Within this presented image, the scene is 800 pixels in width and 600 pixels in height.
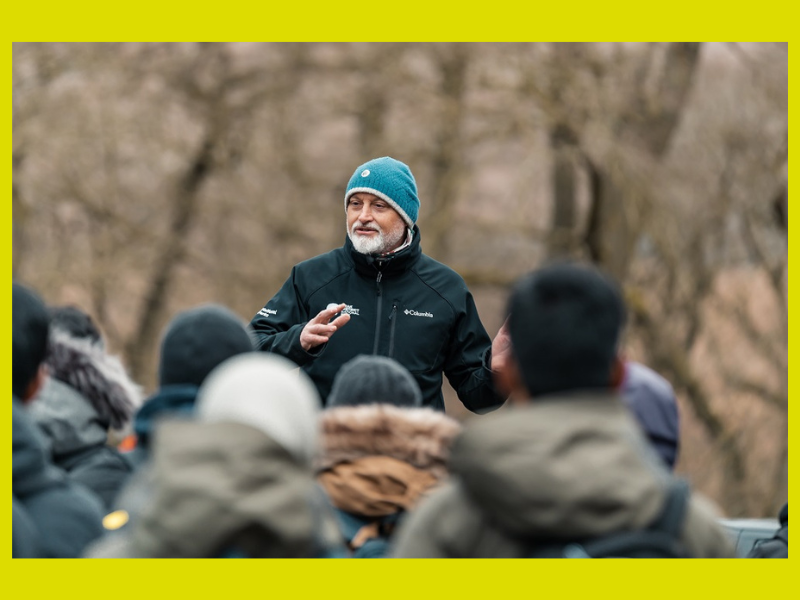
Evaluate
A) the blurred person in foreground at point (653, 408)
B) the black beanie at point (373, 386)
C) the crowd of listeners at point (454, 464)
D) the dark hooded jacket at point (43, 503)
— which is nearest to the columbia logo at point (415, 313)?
the black beanie at point (373, 386)

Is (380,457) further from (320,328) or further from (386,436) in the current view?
(320,328)

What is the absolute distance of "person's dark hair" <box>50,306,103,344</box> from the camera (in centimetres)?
425

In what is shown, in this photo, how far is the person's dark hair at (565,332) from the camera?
2.70 m

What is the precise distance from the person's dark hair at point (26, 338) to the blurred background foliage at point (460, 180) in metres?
10.2

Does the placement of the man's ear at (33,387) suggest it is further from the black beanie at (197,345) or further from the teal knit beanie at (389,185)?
the teal knit beanie at (389,185)

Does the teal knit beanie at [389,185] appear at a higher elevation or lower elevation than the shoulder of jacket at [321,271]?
higher

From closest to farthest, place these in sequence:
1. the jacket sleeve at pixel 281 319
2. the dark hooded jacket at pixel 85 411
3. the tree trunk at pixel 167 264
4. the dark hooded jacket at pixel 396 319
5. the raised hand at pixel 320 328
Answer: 1. the dark hooded jacket at pixel 85 411
2. the raised hand at pixel 320 328
3. the jacket sleeve at pixel 281 319
4. the dark hooded jacket at pixel 396 319
5. the tree trunk at pixel 167 264

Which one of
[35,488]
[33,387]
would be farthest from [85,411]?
[35,488]

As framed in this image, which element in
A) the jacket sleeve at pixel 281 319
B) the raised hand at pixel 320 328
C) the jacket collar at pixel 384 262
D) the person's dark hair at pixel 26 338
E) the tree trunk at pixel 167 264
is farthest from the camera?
the tree trunk at pixel 167 264

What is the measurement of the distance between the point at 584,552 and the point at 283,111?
38.8 ft

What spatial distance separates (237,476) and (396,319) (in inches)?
96.3

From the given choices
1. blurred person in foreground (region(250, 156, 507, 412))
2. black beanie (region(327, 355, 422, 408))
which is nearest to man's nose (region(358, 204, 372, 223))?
blurred person in foreground (region(250, 156, 507, 412))

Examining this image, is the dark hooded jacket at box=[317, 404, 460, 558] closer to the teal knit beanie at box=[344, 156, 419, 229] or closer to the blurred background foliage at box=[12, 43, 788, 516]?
the teal knit beanie at box=[344, 156, 419, 229]

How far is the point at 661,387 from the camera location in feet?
11.1
